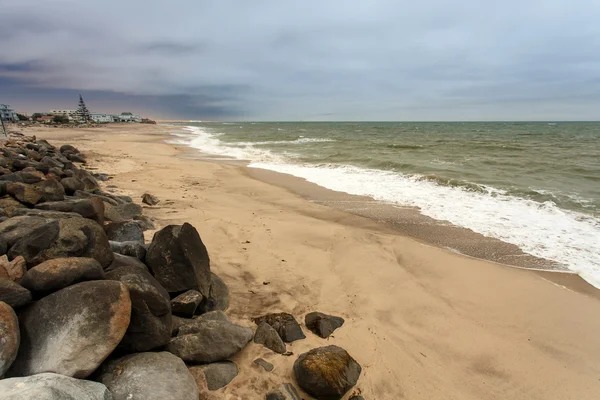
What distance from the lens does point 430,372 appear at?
10.5 feet

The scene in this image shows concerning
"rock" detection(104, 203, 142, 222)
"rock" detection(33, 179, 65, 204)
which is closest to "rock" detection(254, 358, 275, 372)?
"rock" detection(104, 203, 142, 222)

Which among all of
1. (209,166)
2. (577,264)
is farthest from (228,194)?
(577,264)

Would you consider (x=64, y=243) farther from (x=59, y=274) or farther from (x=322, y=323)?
(x=322, y=323)

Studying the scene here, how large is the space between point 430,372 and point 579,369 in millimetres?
1662

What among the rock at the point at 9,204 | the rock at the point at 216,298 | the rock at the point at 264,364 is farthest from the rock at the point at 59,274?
the rock at the point at 9,204

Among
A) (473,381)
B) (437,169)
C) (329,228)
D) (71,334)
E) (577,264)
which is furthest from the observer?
(437,169)

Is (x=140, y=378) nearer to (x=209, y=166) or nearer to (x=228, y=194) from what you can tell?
(x=228, y=194)

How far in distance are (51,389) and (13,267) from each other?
1.40 meters

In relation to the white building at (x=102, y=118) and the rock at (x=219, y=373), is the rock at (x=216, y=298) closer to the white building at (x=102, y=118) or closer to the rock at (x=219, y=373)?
the rock at (x=219, y=373)

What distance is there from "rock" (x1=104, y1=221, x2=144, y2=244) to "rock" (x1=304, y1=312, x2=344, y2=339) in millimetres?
2718

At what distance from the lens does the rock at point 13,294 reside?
89.0 inches

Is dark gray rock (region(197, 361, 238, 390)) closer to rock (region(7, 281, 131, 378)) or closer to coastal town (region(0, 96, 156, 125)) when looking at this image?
rock (region(7, 281, 131, 378))

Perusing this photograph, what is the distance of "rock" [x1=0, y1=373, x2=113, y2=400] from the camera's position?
175 centimetres

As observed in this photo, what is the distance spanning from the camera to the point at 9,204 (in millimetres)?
5082
